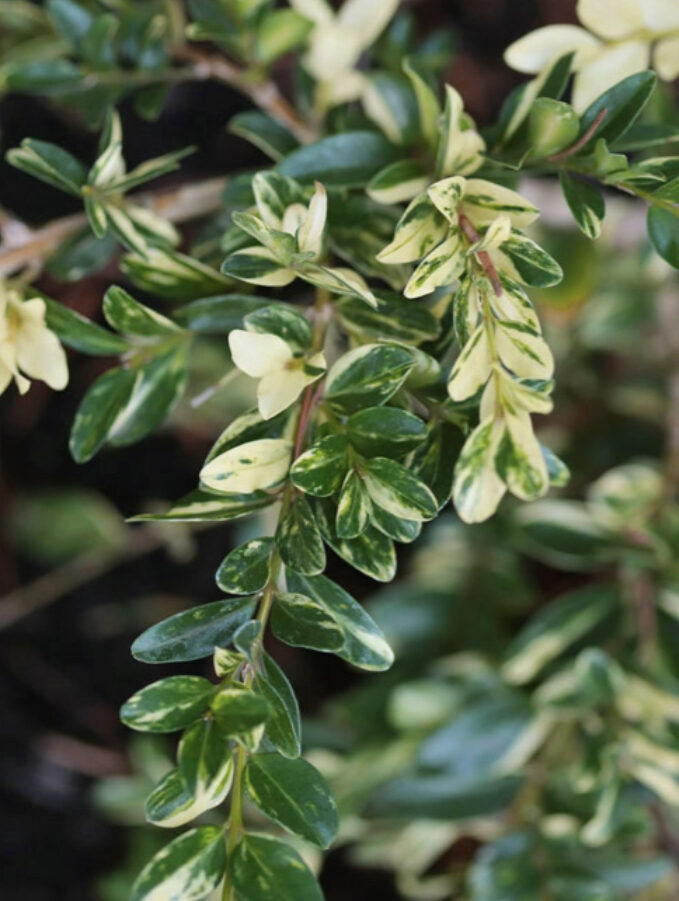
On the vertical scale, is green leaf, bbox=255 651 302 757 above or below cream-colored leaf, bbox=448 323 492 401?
below

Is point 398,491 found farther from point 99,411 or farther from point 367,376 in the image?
point 99,411

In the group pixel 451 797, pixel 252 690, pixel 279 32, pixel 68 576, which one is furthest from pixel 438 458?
pixel 68 576

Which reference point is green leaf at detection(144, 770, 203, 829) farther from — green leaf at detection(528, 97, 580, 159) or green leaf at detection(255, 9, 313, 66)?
green leaf at detection(255, 9, 313, 66)

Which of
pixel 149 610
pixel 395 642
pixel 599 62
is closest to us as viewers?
pixel 599 62

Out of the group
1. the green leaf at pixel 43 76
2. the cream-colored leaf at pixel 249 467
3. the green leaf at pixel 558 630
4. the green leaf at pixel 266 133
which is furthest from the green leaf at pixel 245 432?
the green leaf at pixel 558 630

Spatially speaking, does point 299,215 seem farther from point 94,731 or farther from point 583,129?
point 94,731

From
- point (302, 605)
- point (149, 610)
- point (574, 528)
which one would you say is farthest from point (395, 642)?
point (302, 605)

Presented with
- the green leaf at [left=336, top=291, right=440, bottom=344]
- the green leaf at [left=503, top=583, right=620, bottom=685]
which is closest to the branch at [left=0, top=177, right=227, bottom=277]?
the green leaf at [left=336, top=291, right=440, bottom=344]
